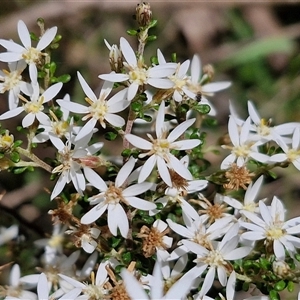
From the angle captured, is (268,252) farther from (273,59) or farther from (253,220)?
(273,59)

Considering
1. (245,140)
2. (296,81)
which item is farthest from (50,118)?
(296,81)

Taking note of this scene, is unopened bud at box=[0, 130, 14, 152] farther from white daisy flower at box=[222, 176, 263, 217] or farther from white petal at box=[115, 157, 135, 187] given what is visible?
white daisy flower at box=[222, 176, 263, 217]

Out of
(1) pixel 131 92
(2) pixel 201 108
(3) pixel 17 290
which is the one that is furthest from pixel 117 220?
(3) pixel 17 290

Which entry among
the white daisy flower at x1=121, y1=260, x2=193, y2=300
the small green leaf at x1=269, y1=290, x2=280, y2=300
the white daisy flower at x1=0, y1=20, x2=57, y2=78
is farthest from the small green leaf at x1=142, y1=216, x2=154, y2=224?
the white daisy flower at x1=0, y1=20, x2=57, y2=78

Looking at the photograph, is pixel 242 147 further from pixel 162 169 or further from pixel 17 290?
pixel 17 290

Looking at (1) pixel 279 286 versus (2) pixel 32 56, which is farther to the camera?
(2) pixel 32 56

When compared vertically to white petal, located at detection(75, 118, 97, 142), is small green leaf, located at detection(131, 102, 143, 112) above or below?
above

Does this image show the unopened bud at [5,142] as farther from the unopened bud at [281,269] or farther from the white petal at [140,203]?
the unopened bud at [281,269]
